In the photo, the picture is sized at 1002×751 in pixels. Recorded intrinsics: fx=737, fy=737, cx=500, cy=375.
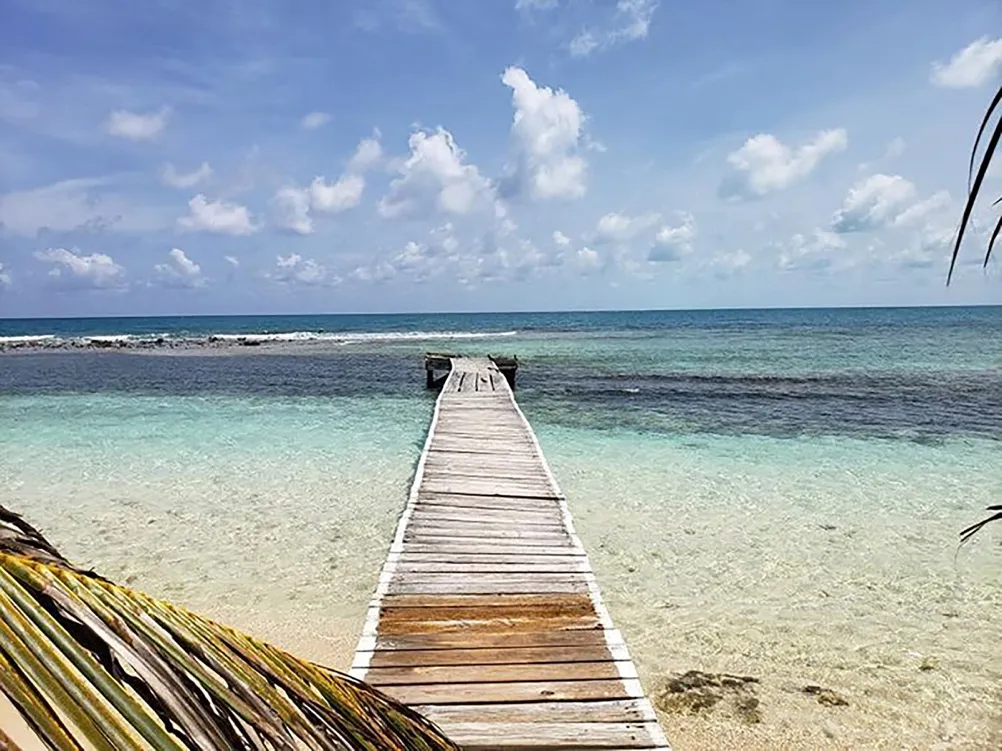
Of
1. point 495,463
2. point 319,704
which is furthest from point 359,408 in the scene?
point 319,704

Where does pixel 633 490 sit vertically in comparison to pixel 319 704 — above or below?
below

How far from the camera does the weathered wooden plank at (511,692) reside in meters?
3.80

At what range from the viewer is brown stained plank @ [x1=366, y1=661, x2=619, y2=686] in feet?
13.0

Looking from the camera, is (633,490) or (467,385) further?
(467,385)

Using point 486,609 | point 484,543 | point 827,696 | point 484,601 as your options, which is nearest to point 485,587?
point 484,601

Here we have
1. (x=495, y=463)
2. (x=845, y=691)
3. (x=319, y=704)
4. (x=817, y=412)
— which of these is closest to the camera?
(x=319, y=704)

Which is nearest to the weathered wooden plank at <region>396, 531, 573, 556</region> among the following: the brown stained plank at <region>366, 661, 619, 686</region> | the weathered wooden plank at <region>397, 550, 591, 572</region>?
the weathered wooden plank at <region>397, 550, 591, 572</region>

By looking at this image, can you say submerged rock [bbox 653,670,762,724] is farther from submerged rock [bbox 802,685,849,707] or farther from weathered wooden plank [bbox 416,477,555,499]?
weathered wooden plank [bbox 416,477,555,499]

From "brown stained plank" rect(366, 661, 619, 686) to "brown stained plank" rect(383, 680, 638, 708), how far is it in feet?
0.14

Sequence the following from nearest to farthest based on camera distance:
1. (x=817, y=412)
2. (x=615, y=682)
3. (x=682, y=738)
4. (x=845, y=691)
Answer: (x=615, y=682)
(x=682, y=738)
(x=845, y=691)
(x=817, y=412)

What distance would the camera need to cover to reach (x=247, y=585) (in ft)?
23.2

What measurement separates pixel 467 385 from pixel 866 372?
16164 mm

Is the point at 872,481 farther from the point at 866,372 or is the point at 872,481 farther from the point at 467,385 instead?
the point at 866,372

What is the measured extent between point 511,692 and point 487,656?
0.41 metres
